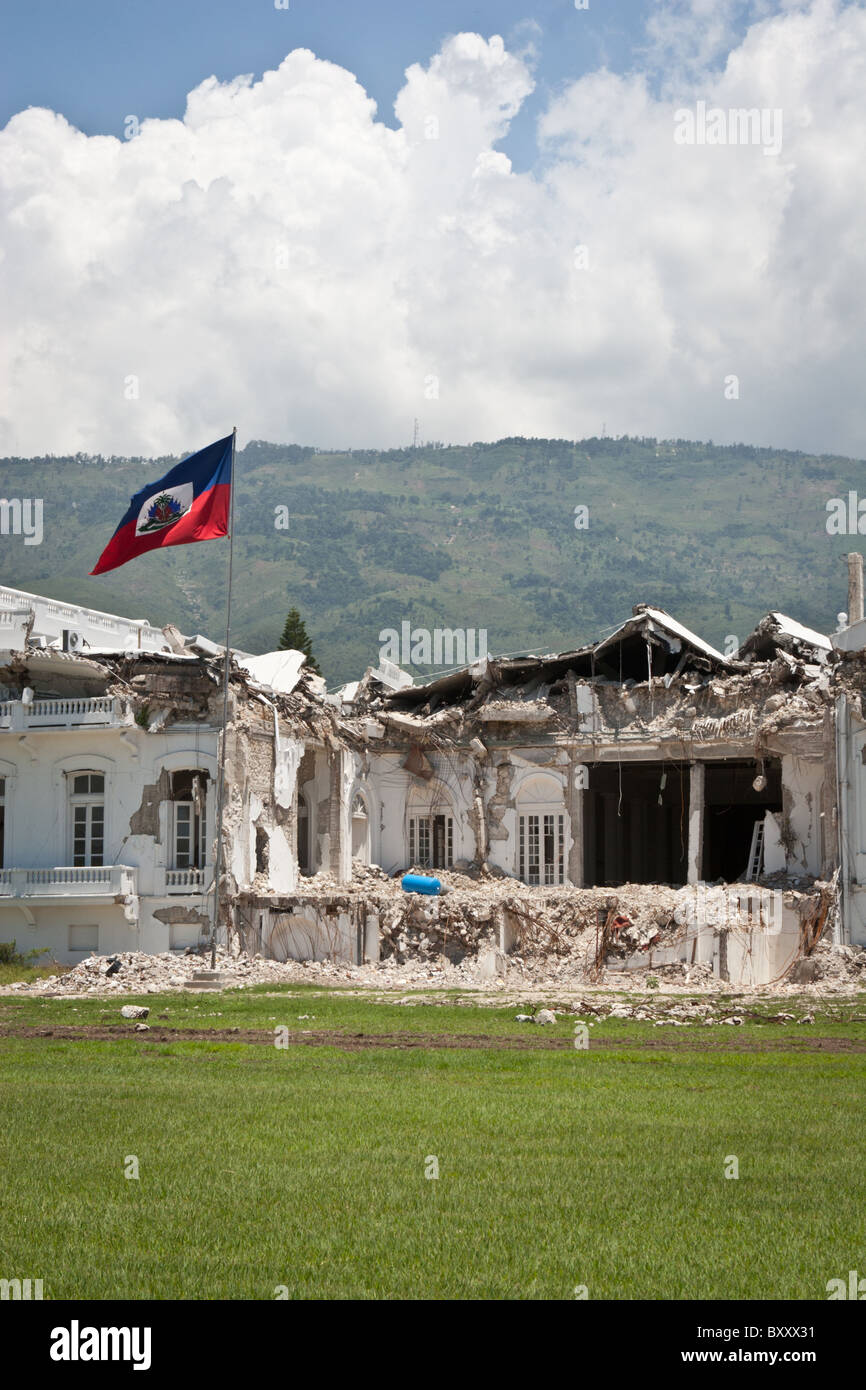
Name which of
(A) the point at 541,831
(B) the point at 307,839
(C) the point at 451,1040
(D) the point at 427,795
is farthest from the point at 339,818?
(C) the point at 451,1040

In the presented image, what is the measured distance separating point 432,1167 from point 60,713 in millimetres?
29423

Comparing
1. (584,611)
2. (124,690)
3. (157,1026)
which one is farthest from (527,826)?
(584,611)

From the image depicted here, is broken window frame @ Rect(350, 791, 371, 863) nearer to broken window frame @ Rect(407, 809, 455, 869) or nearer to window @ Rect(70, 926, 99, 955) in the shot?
broken window frame @ Rect(407, 809, 455, 869)

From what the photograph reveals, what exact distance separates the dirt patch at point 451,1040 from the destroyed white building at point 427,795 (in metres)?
14.2

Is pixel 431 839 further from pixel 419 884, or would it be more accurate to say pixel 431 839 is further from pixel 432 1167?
pixel 432 1167

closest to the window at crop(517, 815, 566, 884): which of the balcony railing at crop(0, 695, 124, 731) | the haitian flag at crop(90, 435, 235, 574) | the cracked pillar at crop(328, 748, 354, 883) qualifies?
the cracked pillar at crop(328, 748, 354, 883)

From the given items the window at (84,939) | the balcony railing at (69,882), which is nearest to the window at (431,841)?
the balcony railing at (69,882)

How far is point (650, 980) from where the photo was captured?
→ 116 ft

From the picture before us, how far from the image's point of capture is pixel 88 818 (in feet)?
132

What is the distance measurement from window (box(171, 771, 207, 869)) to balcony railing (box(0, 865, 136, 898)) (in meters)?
1.52

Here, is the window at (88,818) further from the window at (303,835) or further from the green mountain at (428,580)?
the green mountain at (428,580)

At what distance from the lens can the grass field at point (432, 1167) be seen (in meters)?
9.62

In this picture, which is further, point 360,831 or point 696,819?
point 360,831

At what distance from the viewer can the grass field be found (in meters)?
9.62
